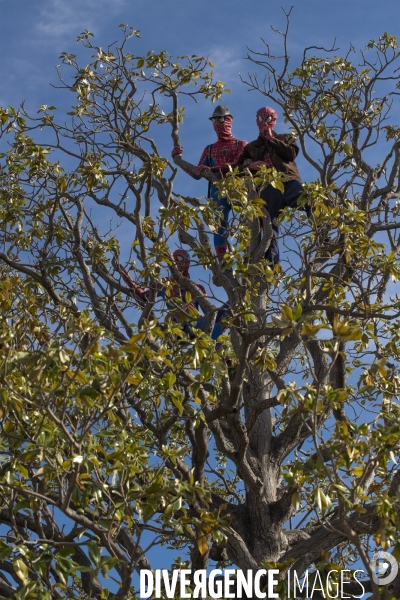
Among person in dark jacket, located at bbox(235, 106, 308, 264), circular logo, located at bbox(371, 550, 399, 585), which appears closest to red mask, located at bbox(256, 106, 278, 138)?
person in dark jacket, located at bbox(235, 106, 308, 264)

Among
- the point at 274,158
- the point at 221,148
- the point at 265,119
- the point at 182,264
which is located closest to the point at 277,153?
Answer: the point at 274,158

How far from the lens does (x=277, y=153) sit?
36.0 feet

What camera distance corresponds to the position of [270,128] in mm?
11109

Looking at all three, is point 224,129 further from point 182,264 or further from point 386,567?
point 386,567

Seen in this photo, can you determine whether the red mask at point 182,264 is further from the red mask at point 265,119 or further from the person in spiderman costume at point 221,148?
the red mask at point 265,119

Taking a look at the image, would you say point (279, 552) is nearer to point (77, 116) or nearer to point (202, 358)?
point (202, 358)

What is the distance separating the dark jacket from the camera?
10.9 m

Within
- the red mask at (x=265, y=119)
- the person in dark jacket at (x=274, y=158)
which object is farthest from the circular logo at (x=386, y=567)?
the red mask at (x=265, y=119)

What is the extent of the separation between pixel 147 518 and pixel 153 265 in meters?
3.01

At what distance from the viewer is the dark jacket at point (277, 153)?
35.7ft

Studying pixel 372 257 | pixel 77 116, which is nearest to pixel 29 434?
Result: pixel 372 257

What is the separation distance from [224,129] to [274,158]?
1160mm

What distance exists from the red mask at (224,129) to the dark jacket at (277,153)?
72 cm

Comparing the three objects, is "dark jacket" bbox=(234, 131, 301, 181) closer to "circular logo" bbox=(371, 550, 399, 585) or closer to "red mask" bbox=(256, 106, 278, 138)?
"red mask" bbox=(256, 106, 278, 138)
